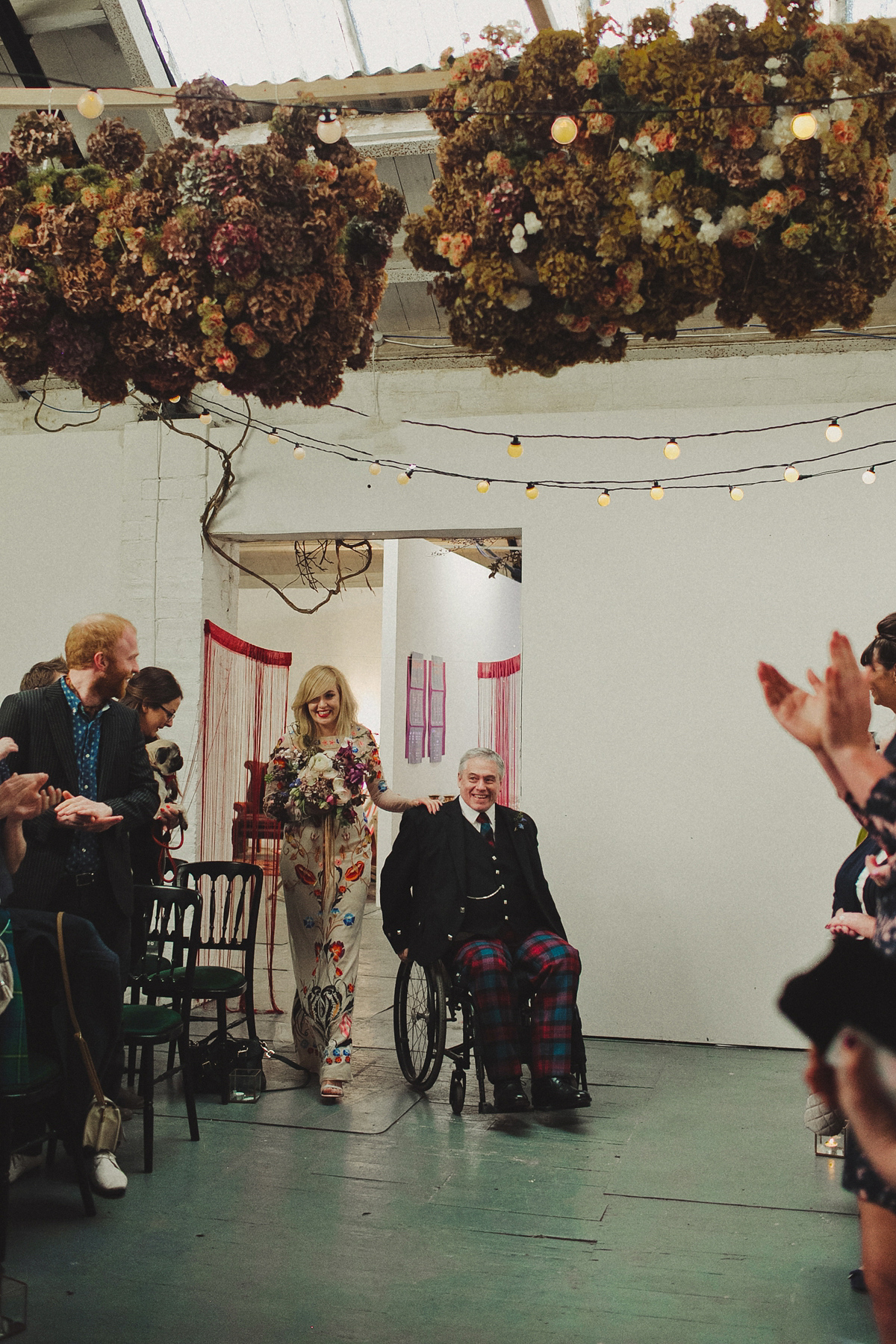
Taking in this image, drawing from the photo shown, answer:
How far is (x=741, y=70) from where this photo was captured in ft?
6.76

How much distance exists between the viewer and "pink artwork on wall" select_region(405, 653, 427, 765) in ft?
32.1

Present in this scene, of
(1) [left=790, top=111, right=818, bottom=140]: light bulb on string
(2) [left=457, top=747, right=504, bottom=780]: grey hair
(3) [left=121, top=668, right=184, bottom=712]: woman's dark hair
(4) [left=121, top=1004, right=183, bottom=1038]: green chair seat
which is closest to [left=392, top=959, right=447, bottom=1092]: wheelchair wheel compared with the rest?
(2) [left=457, top=747, right=504, bottom=780]: grey hair

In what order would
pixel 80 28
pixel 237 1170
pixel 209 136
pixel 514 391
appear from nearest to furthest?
pixel 209 136, pixel 237 1170, pixel 80 28, pixel 514 391

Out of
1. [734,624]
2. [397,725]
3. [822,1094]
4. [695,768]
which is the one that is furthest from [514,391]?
[822,1094]

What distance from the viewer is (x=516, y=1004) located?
445 cm

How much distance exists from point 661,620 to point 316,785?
6.85ft

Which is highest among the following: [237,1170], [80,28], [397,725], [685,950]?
[80,28]

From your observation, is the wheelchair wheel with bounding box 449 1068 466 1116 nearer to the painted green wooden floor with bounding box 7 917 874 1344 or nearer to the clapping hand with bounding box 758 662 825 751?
the painted green wooden floor with bounding box 7 917 874 1344

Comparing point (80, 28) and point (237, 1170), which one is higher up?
point (80, 28)

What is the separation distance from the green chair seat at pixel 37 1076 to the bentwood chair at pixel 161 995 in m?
0.56

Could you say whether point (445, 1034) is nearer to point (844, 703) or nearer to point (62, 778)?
point (62, 778)

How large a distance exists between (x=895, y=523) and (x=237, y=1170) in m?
4.24

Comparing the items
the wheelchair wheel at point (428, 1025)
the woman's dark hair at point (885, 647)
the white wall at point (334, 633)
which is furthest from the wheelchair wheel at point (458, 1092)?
the white wall at point (334, 633)

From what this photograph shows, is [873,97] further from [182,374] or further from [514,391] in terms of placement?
[514,391]
